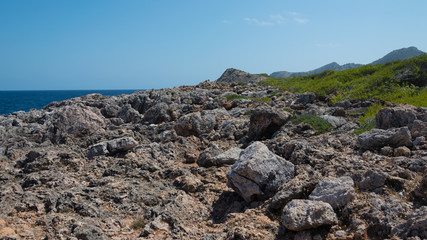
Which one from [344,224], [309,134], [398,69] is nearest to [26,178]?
[344,224]

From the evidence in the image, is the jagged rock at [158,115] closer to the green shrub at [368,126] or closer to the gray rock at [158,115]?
the gray rock at [158,115]

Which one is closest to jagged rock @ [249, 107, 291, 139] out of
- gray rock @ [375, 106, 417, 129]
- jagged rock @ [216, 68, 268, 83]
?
gray rock @ [375, 106, 417, 129]

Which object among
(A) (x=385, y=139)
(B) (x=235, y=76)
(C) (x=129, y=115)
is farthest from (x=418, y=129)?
(B) (x=235, y=76)

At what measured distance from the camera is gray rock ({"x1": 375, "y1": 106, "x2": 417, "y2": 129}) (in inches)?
355

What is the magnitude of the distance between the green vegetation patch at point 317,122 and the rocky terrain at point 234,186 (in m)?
0.26

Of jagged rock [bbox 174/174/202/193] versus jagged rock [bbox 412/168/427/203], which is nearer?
jagged rock [bbox 412/168/427/203]

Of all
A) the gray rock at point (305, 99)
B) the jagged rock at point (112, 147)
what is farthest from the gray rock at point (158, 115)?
the gray rock at point (305, 99)

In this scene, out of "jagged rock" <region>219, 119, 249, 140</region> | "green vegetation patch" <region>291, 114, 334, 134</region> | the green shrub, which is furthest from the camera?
"jagged rock" <region>219, 119, 249, 140</region>

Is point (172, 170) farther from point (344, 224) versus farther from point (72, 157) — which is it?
point (344, 224)

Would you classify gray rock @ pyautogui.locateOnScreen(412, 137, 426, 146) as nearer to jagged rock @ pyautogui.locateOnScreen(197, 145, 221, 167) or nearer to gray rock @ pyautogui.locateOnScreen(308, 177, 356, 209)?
gray rock @ pyautogui.locateOnScreen(308, 177, 356, 209)

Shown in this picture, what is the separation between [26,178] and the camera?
28.1 ft

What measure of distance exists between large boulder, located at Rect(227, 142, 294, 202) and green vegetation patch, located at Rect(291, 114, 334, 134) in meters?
4.26

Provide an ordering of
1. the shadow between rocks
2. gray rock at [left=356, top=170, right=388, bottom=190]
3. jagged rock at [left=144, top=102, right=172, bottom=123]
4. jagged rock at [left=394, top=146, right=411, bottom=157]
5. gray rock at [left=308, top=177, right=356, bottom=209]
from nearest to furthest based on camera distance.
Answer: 1. gray rock at [left=308, top=177, right=356, bottom=209]
2. gray rock at [left=356, top=170, right=388, bottom=190]
3. the shadow between rocks
4. jagged rock at [left=394, top=146, right=411, bottom=157]
5. jagged rock at [left=144, top=102, right=172, bottom=123]

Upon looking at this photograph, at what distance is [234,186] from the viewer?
7.42 metres
